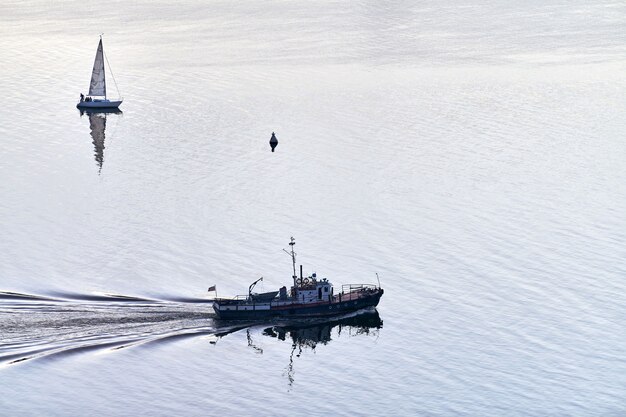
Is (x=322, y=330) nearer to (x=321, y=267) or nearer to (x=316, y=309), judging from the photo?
(x=316, y=309)

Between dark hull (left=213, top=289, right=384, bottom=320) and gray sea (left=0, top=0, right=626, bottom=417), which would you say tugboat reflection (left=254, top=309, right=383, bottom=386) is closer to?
gray sea (left=0, top=0, right=626, bottom=417)

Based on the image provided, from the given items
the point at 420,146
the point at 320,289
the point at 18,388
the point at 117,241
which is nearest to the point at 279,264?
the point at 320,289

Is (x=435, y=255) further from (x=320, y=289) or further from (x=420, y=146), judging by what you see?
(x=420, y=146)

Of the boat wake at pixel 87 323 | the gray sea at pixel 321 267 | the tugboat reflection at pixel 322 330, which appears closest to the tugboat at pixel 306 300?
the tugboat reflection at pixel 322 330

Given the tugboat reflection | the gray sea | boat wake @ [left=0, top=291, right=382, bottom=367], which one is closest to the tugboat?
boat wake @ [left=0, top=291, right=382, bottom=367]

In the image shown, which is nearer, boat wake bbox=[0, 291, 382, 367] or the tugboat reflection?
boat wake bbox=[0, 291, 382, 367]

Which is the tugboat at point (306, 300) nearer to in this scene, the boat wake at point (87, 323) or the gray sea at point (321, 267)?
the gray sea at point (321, 267)
